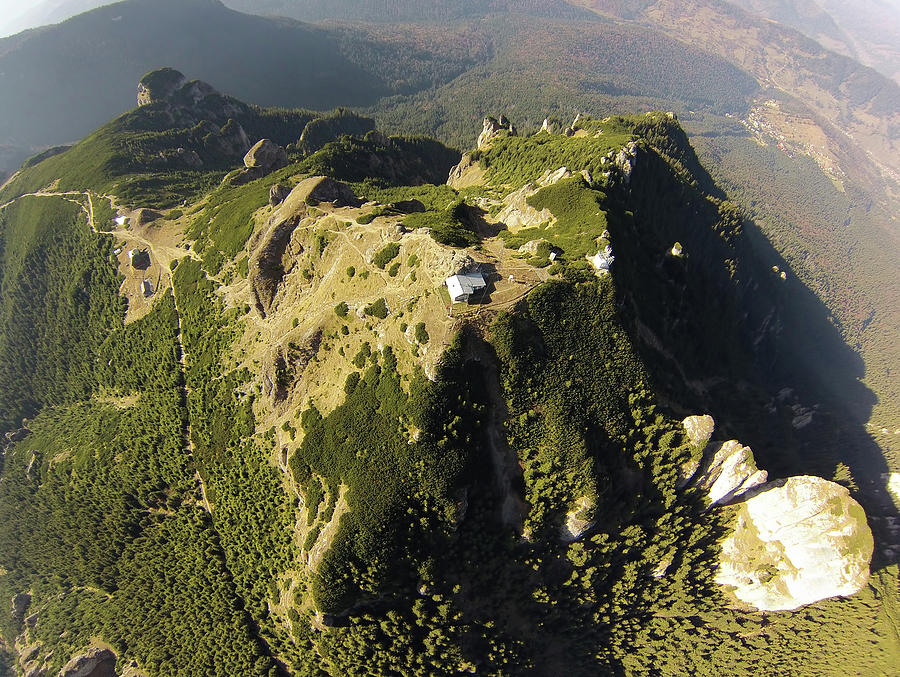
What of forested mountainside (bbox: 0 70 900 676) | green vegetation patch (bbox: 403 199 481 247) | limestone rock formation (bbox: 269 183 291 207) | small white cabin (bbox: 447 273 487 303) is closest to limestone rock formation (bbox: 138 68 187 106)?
forested mountainside (bbox: 0 70 900 676)

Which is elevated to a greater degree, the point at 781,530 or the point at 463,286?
the point at 463,286

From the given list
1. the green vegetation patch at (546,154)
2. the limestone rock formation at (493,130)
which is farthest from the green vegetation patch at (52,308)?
the limestone rock formation at (493,130)

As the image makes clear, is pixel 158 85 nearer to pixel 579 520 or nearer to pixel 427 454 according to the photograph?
pixel 427 454

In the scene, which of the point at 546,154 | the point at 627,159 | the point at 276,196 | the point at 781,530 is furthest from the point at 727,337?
the point at 276,196

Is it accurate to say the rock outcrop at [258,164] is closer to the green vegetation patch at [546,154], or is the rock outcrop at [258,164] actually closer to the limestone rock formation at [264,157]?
the limestone rock formation at [264,157]

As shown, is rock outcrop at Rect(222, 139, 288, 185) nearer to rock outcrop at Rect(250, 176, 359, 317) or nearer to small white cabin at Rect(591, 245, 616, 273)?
rock outcrop at Rect(250, 176, 359, 317)

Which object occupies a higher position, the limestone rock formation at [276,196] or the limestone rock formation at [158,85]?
the limestone rock formation at [158,85]

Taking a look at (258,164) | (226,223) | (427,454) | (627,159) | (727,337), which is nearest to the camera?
(427,454)
